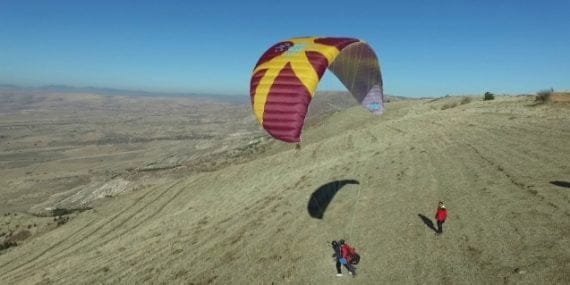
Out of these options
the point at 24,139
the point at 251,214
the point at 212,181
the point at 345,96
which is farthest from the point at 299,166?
the point at 24,139

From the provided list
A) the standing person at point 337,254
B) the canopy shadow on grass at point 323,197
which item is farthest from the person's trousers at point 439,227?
the canopy shadow on grass at point 323,197

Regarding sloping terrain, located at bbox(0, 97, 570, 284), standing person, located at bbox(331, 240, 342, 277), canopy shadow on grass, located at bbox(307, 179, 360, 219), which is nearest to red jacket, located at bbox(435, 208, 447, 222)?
sloping terrain, located at bbox(0, 97, 570, 284)

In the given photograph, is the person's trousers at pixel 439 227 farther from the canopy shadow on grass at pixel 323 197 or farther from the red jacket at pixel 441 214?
the canopy shadow on grass at pixel 323 197

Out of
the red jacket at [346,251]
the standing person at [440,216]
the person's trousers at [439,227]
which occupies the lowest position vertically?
the red jacket at [346,251]

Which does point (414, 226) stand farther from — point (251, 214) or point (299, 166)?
point (299, 166)

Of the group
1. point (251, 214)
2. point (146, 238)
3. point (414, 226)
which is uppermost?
point (414, 226)

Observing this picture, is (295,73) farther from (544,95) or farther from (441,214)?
(544,95)

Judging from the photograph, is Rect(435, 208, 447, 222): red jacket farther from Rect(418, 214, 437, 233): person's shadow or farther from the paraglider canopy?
the paraglider canopy
